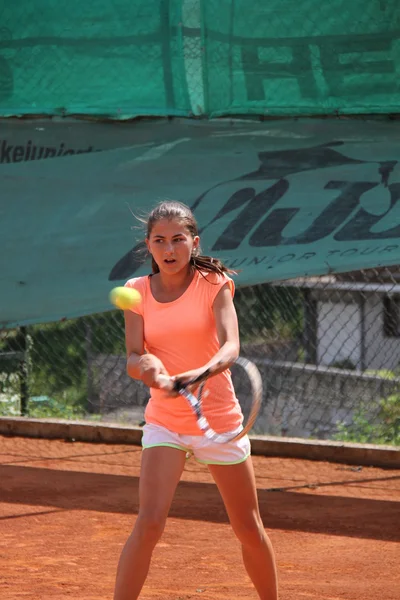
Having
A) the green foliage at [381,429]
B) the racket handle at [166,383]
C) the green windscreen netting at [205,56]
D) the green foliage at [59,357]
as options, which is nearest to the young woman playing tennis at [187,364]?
the racket handle at [166,383]

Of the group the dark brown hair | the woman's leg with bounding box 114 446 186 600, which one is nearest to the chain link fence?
the dark brown hair

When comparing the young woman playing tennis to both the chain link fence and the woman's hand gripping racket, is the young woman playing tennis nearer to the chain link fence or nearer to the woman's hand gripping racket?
the woman's hand gripping racket

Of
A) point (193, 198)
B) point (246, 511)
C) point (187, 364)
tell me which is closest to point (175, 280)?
point (187, 364)

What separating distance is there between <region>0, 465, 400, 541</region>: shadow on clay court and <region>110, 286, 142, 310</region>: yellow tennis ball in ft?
8.54

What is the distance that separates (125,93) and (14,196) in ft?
3.44

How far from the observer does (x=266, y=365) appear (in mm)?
11453

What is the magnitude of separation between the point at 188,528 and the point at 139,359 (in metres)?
2.45

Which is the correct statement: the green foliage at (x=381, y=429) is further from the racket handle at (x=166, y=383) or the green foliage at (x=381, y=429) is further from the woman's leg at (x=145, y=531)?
the racket handle at (x=166, y=383)

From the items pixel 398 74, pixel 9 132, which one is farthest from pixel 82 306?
pixel 398 74

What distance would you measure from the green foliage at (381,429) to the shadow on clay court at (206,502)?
1.20 meters

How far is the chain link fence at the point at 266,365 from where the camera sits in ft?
27.6

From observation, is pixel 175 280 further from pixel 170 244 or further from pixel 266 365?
pixel 266 365

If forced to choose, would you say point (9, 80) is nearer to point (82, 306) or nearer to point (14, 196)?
point (14, 196)

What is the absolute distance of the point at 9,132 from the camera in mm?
6375
